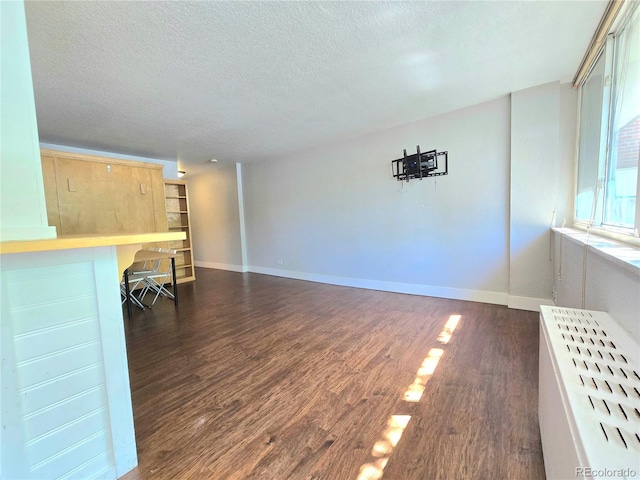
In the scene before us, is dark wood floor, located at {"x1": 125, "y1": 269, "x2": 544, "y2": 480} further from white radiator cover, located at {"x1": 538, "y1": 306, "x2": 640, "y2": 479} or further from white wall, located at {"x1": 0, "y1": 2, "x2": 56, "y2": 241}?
white wall, located at {"x1": 0, "y1": 2, "x2": 56, "y2": 241}

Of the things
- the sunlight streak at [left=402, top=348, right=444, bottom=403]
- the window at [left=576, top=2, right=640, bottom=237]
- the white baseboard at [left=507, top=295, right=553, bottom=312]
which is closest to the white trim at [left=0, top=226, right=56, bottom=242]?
the sunlight streak at [left=402, top=348, right=444, bottom=403]

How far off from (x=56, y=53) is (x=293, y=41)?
1783 mm

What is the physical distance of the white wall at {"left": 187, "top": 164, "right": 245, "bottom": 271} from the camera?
6379 millimetres

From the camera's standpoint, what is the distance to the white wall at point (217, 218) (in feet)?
20.9

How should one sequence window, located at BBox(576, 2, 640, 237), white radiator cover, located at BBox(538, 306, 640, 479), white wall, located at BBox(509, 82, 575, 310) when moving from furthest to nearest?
white wall, located at BBox(509, 82, 575, 310)
window, located at BBox(576, 2, 640, 237)
white radiator cover, located at BBox(538, 306, 640, 479)

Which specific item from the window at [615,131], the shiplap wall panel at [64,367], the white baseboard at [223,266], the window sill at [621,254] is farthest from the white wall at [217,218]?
the window sill at [621,254]

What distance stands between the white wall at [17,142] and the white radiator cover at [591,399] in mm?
1850

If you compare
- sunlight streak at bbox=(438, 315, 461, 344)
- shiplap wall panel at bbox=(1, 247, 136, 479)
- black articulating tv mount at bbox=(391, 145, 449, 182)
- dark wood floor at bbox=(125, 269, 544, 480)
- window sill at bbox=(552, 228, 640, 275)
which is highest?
black articulating tv mount at bbox=(391, 145, 449, 182)

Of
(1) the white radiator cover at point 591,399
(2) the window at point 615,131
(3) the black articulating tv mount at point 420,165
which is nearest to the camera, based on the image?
(1) the white radiator cover at point 591,399

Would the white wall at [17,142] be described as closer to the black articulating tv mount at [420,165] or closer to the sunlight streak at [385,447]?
the sunlight streak at [385,447]

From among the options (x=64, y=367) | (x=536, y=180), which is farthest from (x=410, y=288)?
(x=64, y=367)

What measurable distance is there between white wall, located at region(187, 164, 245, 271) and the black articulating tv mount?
3.91m

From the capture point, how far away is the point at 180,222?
586 cm

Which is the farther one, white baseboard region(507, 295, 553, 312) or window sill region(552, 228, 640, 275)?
white baseboard region(507, 295, 553, 312)
